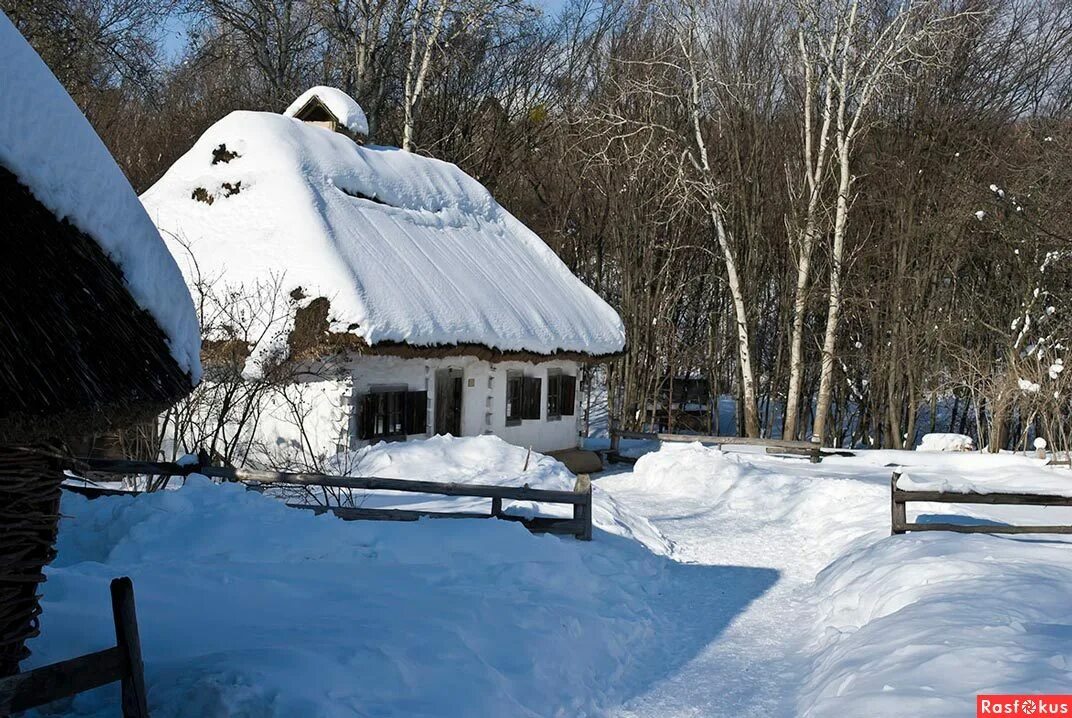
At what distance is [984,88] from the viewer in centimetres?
2780

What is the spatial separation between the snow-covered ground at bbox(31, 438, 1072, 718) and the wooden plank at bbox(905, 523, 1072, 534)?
22 centimetres

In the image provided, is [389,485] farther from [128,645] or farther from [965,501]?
[965,501]

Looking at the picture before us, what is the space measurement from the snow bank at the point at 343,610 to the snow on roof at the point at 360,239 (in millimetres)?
6377

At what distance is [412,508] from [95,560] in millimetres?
3926

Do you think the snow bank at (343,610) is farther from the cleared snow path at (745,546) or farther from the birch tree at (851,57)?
the birch tree at (851,57)

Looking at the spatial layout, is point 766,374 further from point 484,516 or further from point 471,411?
point 484,516

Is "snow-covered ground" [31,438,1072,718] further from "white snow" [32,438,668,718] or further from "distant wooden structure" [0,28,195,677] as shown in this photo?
"distant wooden structure" [0,28,195,677]

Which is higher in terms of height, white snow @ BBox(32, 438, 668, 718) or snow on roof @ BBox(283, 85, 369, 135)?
snow on roof @ BBox(283, 85, 369, 135)

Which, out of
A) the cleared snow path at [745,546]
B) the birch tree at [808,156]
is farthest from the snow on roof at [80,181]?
the birch tree at [808,156]

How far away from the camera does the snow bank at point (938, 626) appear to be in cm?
571

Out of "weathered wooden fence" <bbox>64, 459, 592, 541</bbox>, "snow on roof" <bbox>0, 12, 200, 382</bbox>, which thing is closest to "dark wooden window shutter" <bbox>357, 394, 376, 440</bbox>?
"weathered wooden fence" <bbox>64, 459, 592, 541</bbox>

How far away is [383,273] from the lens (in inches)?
666

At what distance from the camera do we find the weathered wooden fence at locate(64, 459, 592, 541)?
10.5 m

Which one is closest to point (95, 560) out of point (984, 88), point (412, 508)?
point (412, 508)
